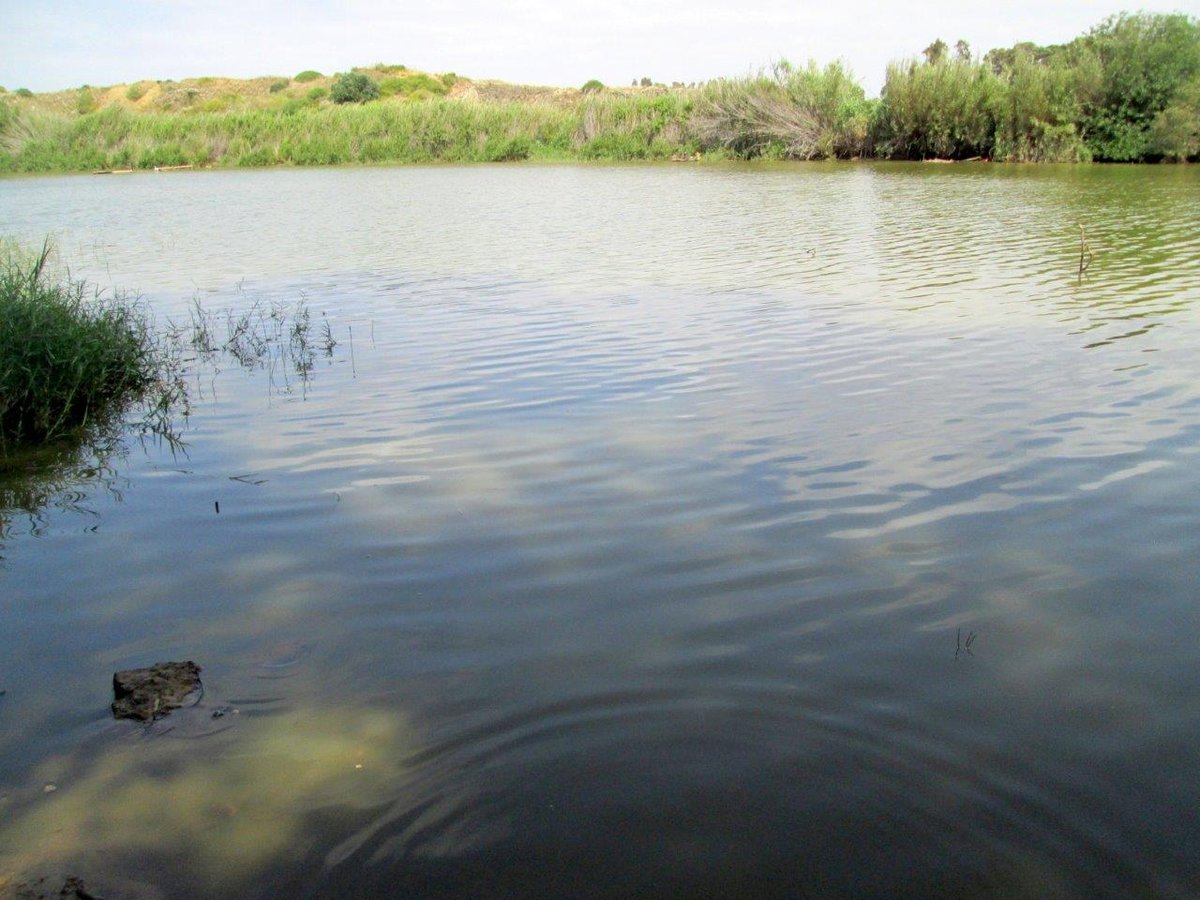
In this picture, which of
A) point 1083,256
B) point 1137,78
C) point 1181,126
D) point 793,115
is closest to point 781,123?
point 793,115

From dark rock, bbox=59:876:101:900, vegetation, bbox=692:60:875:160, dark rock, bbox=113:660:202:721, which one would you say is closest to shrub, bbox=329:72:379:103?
vegetation, bbox=692:60:875:160

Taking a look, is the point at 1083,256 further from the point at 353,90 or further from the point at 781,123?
Result: the point at 353,90

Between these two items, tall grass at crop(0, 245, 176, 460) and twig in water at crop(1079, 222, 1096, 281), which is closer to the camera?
tall grass at crop(0, 245, 176, 460)

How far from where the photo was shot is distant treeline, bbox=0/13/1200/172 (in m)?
34.8

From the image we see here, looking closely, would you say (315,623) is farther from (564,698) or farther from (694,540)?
(694,540)

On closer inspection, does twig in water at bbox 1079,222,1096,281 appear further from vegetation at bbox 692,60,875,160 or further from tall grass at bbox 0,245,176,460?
vegetation at bbox 692,60,875,160

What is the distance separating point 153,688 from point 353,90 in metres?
80.8

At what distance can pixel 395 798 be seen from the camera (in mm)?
3078

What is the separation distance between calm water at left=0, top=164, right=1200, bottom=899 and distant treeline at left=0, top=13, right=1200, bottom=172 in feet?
99.9

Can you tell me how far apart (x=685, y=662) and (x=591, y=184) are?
29.5 m

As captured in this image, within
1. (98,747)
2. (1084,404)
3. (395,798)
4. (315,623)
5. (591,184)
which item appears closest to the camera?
(395,798)

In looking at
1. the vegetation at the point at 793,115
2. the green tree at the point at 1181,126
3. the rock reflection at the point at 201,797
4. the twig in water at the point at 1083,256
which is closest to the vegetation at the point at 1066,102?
the green tree at the point at 1181,126

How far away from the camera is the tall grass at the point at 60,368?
23.6 ft

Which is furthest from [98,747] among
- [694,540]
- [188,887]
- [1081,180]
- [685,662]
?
[1081,180]
